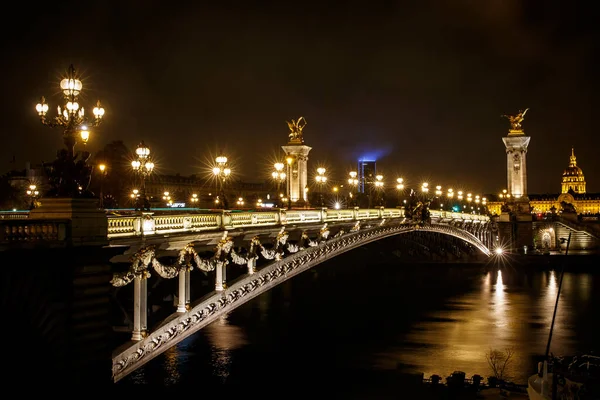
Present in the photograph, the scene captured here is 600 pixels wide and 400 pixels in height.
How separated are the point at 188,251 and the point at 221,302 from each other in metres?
3.50

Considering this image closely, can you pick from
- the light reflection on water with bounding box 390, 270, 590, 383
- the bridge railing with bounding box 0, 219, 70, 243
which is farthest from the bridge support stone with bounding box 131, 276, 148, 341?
the light reflection on water with bounding box 390, 270, 590, 383

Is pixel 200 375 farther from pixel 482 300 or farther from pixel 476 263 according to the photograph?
pixel 476 263

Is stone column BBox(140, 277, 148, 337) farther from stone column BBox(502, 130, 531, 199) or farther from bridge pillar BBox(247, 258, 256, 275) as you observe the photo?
stone column BBox(502, 130, 531, 199)

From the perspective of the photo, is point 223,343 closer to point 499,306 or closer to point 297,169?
point 297,169

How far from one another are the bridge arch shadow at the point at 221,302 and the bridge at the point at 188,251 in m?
0.03

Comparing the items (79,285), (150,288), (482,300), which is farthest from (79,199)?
(482,300)

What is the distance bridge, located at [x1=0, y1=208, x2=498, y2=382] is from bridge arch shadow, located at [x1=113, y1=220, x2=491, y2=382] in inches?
1.0

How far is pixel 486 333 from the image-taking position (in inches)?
1751

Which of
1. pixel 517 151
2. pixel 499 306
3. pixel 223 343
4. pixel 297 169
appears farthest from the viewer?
pixel 517 151

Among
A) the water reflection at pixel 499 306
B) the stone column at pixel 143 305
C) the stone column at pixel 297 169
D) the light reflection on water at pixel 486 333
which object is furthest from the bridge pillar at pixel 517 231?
the stone column at pixel 143 305

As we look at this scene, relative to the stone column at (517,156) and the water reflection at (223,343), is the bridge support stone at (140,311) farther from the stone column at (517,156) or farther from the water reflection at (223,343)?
the stone column at (517,156)

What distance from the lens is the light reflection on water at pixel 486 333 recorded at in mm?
36125

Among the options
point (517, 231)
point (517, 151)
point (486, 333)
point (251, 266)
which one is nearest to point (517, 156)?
point (517, 151)

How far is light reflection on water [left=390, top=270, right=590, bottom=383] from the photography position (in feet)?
119
